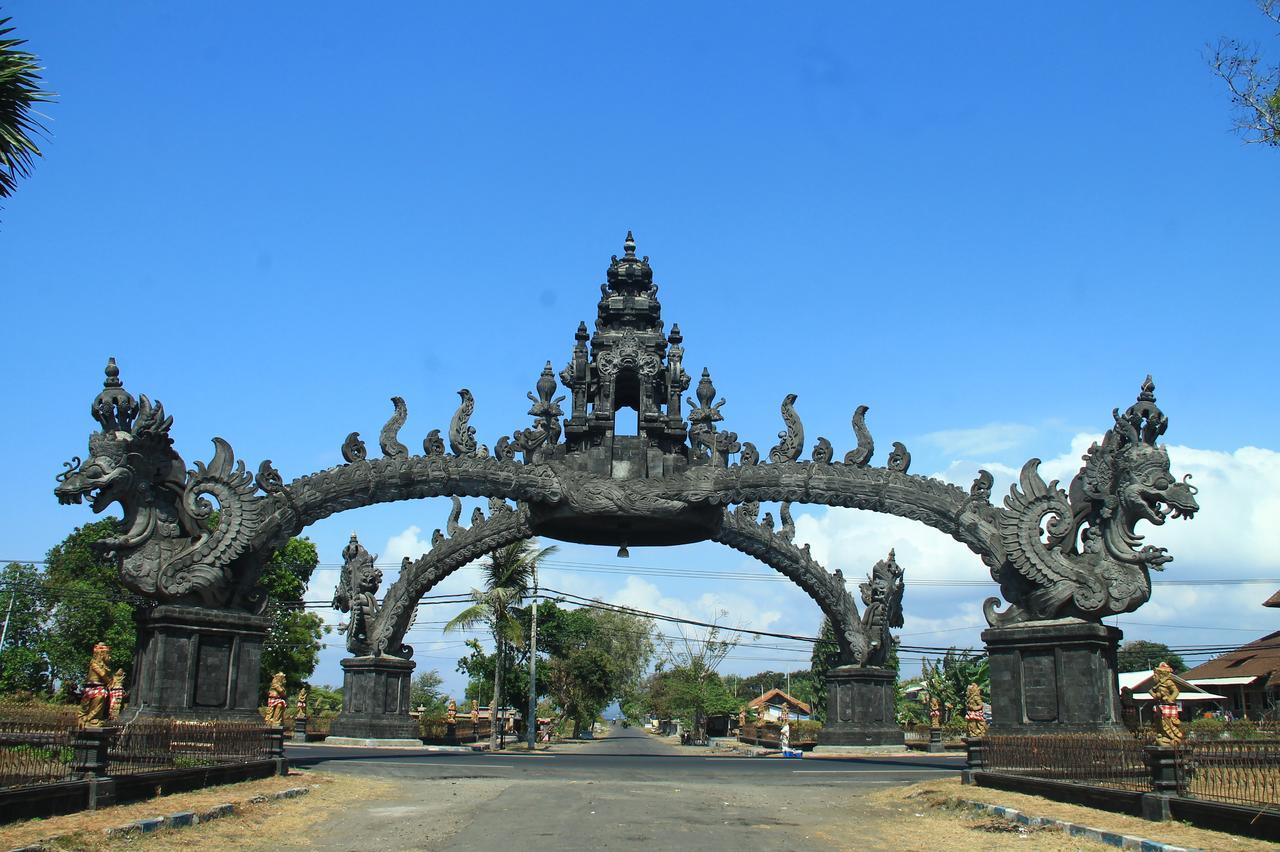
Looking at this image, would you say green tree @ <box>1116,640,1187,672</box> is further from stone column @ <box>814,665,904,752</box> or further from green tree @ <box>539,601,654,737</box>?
stone column @ <box>814,665,904,752</box>

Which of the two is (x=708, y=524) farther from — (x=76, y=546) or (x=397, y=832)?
(x=76, y=546)

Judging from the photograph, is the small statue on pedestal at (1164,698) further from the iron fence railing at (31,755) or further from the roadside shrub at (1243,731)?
the iron fence railing at (31,755)

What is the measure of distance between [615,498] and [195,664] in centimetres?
949

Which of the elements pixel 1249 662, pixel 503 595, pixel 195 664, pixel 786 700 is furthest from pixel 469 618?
pixel 786 700

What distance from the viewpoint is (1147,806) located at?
531 inches

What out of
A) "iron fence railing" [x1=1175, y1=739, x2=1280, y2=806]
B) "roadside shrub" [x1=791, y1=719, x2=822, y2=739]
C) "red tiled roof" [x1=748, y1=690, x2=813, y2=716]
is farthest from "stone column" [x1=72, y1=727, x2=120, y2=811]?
"red tiled roof" [x1=748, y1=690, x2=813, y2=716]

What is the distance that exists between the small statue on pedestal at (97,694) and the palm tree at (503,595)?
2152cm

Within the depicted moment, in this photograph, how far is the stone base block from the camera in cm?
3158

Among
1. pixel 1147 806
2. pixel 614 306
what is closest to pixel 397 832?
pixel 1147 806

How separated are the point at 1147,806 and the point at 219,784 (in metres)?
13.8

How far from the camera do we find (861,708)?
3172 cm

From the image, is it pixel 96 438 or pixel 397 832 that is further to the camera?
pixel 96 438

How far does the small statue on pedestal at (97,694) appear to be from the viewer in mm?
18447

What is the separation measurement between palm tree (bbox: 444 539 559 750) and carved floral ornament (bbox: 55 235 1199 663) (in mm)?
10960
